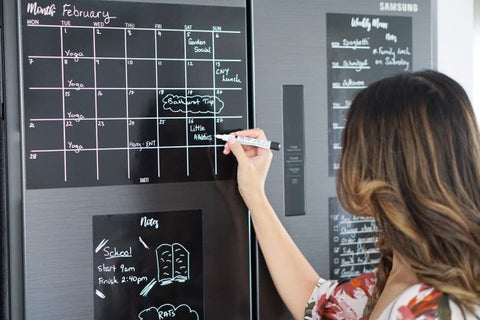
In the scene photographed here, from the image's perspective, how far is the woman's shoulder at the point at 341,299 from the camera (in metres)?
1.45

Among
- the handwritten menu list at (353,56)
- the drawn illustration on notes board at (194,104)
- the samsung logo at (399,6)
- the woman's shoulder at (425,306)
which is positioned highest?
the samsung logo at (399,6)

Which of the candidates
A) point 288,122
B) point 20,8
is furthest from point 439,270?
point 20,8

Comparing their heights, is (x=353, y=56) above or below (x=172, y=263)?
above

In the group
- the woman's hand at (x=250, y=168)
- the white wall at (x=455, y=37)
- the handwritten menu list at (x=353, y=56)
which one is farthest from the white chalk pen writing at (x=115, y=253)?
the white wall at (x=455, y=37)

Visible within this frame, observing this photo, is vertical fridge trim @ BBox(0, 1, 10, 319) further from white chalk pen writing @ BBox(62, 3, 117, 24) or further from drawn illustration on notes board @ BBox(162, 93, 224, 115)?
drawn illustration on notes board @ BBox(162, 93, 224, 115)

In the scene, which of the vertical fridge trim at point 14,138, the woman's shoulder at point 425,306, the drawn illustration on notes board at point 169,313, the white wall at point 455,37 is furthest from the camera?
the white wall at point 455,37

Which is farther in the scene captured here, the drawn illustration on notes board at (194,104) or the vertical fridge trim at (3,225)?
the drawn illustration on notes board at (194,104)

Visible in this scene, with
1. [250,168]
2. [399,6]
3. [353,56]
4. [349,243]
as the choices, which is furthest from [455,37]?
[250,168]

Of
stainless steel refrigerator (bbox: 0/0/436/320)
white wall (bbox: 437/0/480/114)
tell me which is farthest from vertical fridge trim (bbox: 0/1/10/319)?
white wall (bbox: 437/0/480/114)

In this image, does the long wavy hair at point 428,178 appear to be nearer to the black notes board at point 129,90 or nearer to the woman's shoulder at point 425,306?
the woman's shoulder at point 425,306

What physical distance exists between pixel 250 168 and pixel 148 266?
325mm

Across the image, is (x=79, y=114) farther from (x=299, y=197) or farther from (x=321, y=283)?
(x=321, y=283)

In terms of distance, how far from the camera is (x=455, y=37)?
1938 mm

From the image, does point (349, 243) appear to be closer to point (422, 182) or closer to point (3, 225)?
point (422, 182)
